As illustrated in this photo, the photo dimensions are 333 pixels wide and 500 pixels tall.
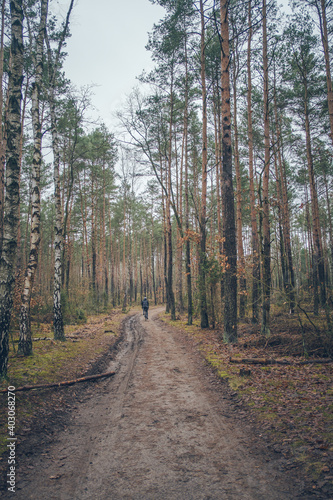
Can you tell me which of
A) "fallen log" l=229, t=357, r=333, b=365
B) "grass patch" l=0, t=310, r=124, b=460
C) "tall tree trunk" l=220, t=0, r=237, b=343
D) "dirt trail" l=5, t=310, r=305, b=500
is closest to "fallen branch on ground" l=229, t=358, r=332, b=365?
"fallen log" l=229, t=357, r=333, b=365

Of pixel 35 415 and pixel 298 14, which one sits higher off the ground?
pixel 298 14

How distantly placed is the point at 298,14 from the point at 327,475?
1696 centimetres

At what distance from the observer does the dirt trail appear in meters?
2.86

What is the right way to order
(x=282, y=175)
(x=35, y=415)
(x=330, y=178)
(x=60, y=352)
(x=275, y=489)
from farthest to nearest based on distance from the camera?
(x=330, y=178) → (x=282, y=175) → (x=60, y=352) → (x=35, y=415) → (x=275, y=489)

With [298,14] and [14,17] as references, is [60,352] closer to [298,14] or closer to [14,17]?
[14,17]

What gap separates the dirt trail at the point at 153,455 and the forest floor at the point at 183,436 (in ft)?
0.04

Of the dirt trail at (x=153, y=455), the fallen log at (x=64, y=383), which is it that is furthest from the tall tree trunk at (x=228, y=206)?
the fallen log at (x=64, y=383)

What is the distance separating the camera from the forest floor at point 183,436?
2910 mm

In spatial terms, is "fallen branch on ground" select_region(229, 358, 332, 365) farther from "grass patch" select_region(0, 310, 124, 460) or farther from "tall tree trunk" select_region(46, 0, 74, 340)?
"tall tree trunk" select_region(46, 0, 74, 340)

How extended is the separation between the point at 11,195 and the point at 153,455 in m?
5.94

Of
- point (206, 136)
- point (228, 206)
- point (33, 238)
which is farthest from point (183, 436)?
point (206, 136)

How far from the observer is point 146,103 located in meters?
16.8

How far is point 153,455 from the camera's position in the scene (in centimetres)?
352

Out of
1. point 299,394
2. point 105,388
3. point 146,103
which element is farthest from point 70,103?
point 299,394
